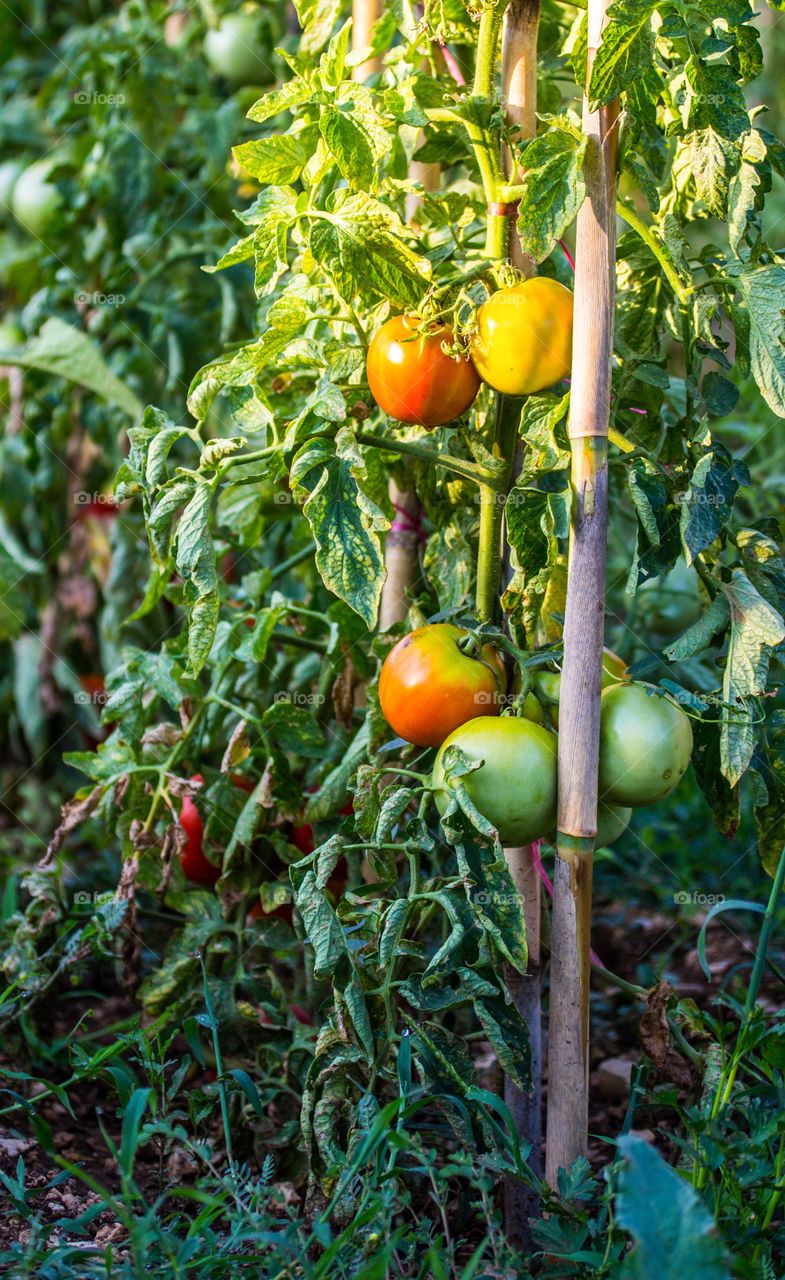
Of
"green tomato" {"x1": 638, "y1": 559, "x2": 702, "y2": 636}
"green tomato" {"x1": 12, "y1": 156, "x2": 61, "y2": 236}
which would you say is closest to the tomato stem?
"green tomato" {"x1": 638, "y1": 559, "x2": 702, "y2": 636}

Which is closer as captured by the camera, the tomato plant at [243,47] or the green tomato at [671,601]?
the green tomato at [671,601]

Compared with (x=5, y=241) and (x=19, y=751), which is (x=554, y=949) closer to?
(x=19, y=751)

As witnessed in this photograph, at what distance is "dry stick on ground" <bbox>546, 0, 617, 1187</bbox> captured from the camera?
0.89 m

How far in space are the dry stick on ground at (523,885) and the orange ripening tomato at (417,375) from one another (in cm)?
11

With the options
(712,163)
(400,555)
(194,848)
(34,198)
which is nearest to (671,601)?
(400,555)

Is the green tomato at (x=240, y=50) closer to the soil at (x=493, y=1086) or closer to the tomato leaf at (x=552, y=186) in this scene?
the tomato leaf at (x=552, y=186)

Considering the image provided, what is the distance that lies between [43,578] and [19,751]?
33cm

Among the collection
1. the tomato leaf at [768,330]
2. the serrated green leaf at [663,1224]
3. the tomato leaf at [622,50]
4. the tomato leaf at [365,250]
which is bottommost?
the serrated green leaf at [663,1224]

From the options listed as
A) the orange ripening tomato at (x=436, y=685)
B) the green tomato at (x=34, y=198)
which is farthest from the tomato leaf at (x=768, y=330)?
the green tomato at (x=34, y=198)

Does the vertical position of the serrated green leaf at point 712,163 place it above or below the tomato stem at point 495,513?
above

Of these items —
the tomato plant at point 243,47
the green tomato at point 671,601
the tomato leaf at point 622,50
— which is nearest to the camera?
the tomato leaf at point 622,50

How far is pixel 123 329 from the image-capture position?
193cm

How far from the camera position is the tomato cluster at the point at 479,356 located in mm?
913

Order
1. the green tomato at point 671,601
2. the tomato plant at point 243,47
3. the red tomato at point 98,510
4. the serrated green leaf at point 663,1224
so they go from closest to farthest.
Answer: the serrated green leaf at point 663,1224 → the green tomato at point 671,601 → the tomato plant at point 243,47 → the red tomato at point 98,510
